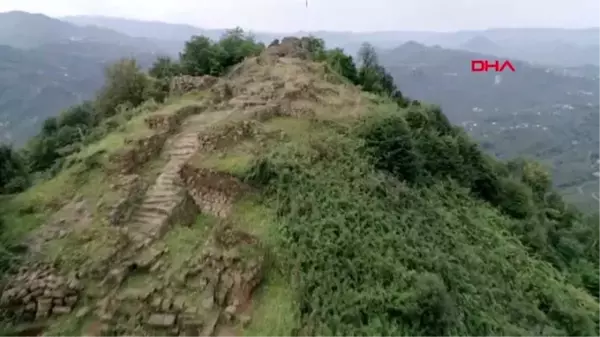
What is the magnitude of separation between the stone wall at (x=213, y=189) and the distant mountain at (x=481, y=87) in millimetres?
127616

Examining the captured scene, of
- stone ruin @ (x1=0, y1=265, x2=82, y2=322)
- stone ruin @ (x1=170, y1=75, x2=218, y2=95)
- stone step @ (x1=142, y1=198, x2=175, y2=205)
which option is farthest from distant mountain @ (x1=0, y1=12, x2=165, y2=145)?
stone ruin @ (x1=0, y1=265, x2=82, y2=322)

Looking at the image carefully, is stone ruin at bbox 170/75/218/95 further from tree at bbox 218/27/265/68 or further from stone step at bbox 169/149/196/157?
stone step at bbox 169/149/196/157

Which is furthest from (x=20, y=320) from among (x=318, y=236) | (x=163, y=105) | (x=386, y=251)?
(x=163, y=105)

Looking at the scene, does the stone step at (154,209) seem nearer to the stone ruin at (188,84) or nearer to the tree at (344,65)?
the stone ruin at (188,84)

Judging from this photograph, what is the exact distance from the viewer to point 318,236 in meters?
9.37

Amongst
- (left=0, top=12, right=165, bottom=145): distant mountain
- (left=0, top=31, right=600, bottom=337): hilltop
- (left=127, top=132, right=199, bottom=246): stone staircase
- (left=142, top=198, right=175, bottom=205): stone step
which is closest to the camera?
(left=0, top=31, right=600, bottom=337): hilltop

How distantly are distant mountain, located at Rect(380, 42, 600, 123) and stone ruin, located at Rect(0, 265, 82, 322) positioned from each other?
429 feet

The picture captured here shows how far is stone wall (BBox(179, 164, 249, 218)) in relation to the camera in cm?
1067

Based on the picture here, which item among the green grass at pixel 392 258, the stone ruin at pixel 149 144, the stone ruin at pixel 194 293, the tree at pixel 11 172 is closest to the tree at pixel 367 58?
the green grass at pixel 392 258

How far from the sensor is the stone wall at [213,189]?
1067 cm

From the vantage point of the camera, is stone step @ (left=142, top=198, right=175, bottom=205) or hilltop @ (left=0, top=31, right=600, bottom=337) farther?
stone step @ (left=142, top=198, right=175, bottom=205)

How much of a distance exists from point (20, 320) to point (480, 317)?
770cm

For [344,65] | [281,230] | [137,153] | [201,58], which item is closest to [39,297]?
[281,230]

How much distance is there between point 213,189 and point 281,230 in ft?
7.09
